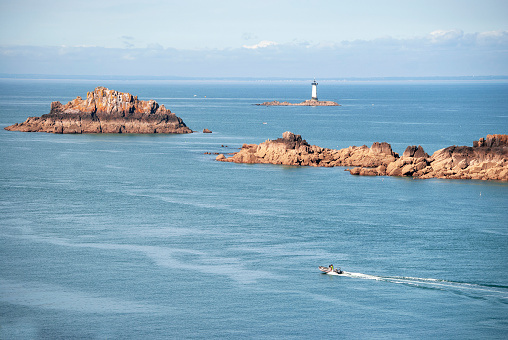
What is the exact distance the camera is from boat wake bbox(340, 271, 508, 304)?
43938 mm

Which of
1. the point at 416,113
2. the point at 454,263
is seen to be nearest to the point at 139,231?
the point at 454,263

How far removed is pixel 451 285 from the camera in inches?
1780

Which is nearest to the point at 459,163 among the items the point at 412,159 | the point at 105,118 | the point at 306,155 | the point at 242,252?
the point at 412,159

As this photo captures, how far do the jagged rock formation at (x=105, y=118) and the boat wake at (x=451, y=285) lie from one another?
91201 millimetres

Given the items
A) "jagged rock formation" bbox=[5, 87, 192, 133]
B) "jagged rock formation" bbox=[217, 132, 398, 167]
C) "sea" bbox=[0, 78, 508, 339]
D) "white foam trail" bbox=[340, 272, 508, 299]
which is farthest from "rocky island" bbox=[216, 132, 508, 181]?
"jagged rock formation" bbox=[5, 87, 192, 133]

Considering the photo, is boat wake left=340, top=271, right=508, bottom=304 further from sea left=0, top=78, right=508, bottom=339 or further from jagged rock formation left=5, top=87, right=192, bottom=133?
jagged rock formation left=5, top=87, right=192, bottom=133

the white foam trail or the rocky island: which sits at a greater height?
the rocky island

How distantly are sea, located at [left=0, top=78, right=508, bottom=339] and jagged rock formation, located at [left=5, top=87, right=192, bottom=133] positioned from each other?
35856mm

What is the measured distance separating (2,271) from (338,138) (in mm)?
81251

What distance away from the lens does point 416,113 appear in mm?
190250

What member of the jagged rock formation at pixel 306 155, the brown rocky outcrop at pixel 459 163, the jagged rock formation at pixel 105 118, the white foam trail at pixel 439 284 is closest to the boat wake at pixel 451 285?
the white foam trail at pixel 439 284

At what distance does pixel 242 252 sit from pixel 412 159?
38554 millimetres

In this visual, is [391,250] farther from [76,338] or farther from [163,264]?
[76,338]

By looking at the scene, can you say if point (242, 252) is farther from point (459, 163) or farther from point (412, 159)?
point (459, 163)
